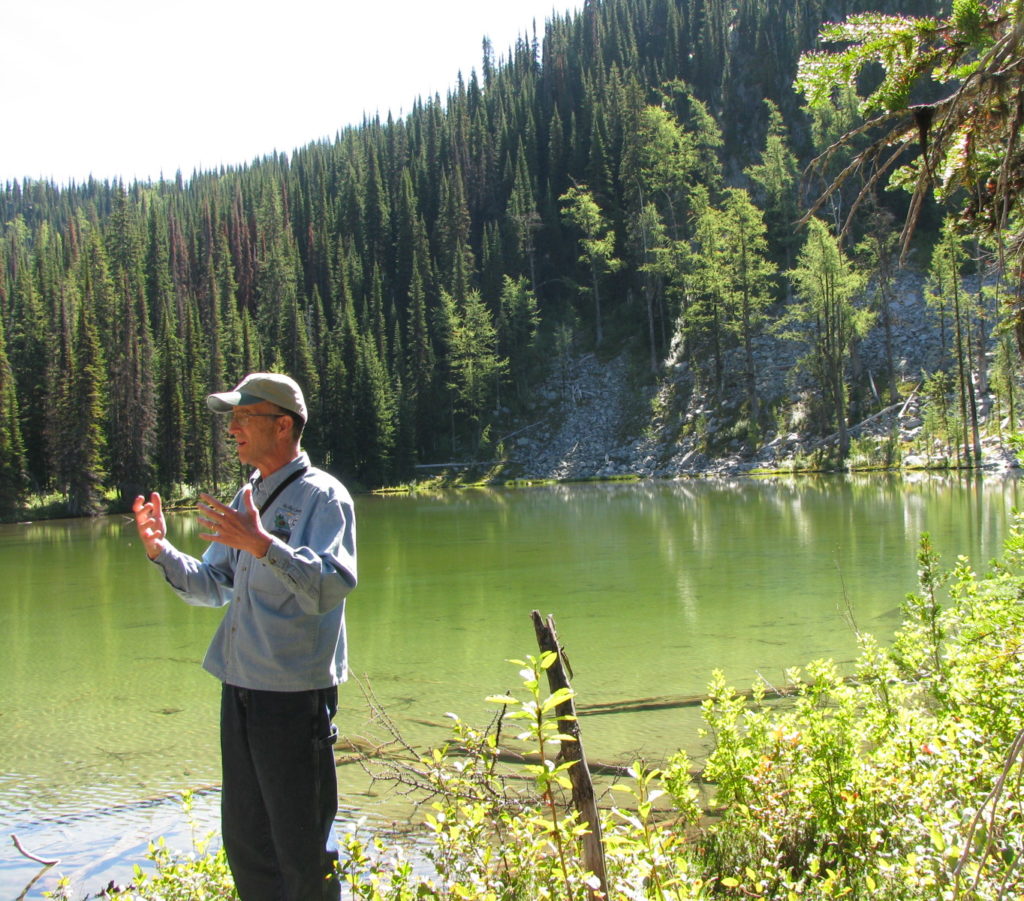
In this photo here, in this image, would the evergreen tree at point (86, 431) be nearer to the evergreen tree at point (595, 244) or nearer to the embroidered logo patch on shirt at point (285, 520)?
the evergreen tree at point (595, 244)

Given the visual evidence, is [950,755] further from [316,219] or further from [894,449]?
[316,219]

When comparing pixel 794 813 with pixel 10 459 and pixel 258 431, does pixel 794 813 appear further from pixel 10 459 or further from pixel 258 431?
pixel 10 459

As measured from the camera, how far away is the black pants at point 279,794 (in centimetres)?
318

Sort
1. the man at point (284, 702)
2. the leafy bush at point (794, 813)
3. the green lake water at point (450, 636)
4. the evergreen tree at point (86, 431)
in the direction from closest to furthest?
the leafy bush at point (794, 813) → the man at point (284, 702) → the green lake water at point (450, 636) → the evergreen tree at point (86, 431)

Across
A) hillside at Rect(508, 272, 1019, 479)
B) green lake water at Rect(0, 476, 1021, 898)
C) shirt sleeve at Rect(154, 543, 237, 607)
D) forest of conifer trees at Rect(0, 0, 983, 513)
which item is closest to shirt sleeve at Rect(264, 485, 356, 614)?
shirt sleeve at Rect(154, 543, 237, 607)

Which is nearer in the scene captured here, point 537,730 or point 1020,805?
point 537,730

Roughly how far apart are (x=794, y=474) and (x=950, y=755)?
44.1m

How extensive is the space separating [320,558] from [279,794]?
2.86 feet

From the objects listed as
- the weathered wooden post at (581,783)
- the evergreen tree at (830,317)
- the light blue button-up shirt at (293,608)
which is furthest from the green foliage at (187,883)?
the evergreen tree at (830,317)

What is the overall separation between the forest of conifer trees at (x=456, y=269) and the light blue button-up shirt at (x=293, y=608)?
144 ft

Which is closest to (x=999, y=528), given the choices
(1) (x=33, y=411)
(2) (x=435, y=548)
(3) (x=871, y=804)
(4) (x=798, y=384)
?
(2) (x=435, y=548)

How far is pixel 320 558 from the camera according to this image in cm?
303

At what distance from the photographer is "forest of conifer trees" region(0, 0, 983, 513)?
187 feet

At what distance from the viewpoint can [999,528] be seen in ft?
64.9
